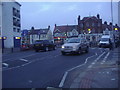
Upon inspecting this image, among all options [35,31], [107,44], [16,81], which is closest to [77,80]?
[16,81]

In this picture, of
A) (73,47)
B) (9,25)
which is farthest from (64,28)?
(73,47)

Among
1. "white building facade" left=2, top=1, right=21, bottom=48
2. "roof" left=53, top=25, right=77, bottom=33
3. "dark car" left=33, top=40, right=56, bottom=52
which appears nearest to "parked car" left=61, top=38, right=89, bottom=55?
"dark car" left=33, top=40, right=56, bottom=52

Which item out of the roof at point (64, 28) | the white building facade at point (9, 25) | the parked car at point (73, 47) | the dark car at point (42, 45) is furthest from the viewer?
the roof at point (64, 28)

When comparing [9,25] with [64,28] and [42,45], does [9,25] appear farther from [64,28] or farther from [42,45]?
[64,28]

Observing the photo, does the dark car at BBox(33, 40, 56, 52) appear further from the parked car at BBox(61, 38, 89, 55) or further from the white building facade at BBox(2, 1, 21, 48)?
the white building facade at BBox(2, 1, 21, 48)

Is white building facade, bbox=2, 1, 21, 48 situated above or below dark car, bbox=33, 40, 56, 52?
above

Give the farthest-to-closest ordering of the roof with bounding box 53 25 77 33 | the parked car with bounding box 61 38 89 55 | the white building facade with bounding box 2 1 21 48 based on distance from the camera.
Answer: the roof with bounding box 53 25 77 33
the white building facade with bounding box 2 1 21 48
the parked car with bounding box 61 38 89 55

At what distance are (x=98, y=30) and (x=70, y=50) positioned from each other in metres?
66.4

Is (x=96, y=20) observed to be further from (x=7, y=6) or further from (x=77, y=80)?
(x=77, y=80)

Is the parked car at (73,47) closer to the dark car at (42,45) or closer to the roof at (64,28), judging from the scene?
the dark car at (42,45)

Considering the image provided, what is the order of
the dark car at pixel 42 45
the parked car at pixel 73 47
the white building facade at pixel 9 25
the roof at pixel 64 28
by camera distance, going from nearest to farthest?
the parked car at pixel 73 47 → the dark car at pixel 42 45 → the white building facade at pixel 9 25 → the roof at pixel 64 28

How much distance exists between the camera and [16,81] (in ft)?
25.5

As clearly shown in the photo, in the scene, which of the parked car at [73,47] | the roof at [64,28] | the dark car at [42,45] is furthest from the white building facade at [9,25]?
the roof at [64,28]

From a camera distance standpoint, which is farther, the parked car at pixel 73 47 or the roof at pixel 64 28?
the roof at pixel 64 28
